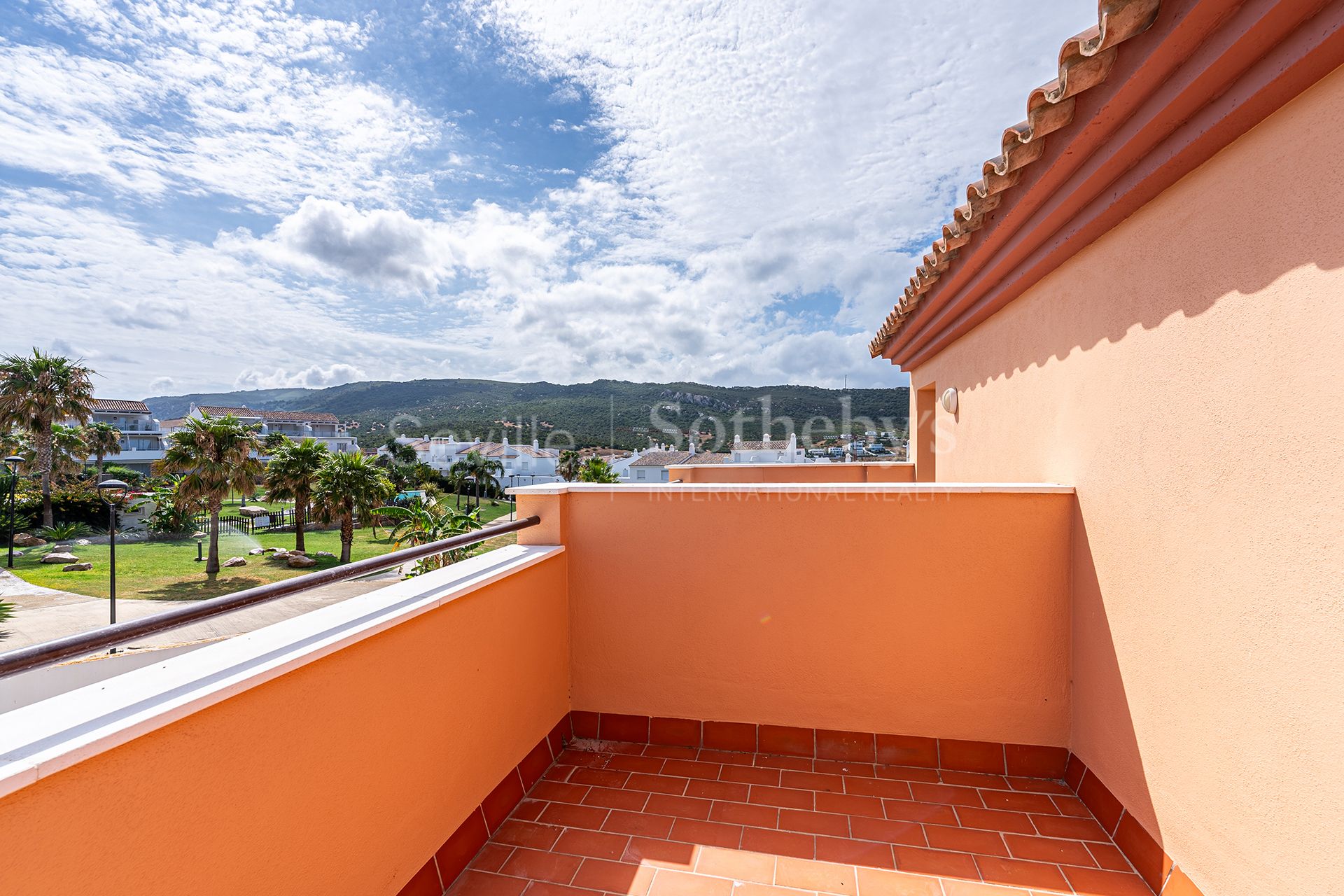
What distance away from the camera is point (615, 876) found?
90.4 inches

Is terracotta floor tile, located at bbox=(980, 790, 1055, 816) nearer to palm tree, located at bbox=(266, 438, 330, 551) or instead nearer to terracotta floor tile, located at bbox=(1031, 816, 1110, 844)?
terracotta floor tile, located at bbox=(1031, 816, 1110, 844)

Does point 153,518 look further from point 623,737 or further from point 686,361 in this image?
point 623,737

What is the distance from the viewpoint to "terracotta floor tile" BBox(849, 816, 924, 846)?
249 centimetres

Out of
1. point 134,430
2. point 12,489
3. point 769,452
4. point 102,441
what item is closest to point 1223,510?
point 769,452

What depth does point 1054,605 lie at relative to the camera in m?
2.91

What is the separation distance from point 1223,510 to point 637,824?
8.83 feet

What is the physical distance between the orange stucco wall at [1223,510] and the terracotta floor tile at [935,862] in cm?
73

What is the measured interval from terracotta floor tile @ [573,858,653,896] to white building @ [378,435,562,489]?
166ft

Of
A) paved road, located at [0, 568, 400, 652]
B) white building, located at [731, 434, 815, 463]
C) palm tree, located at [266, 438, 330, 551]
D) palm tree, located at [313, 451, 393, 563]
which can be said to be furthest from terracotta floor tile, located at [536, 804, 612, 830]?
palm tree, located at [266, 438, 330, 551]

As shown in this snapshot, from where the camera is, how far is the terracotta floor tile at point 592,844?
243 cm

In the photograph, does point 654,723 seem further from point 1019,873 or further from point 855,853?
point 1019,873

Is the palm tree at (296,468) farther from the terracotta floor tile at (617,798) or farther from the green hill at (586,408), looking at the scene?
the terracotta floor tile at (617,798)

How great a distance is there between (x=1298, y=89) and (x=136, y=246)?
1658cm

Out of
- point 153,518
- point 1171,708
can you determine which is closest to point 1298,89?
point 1171,708
